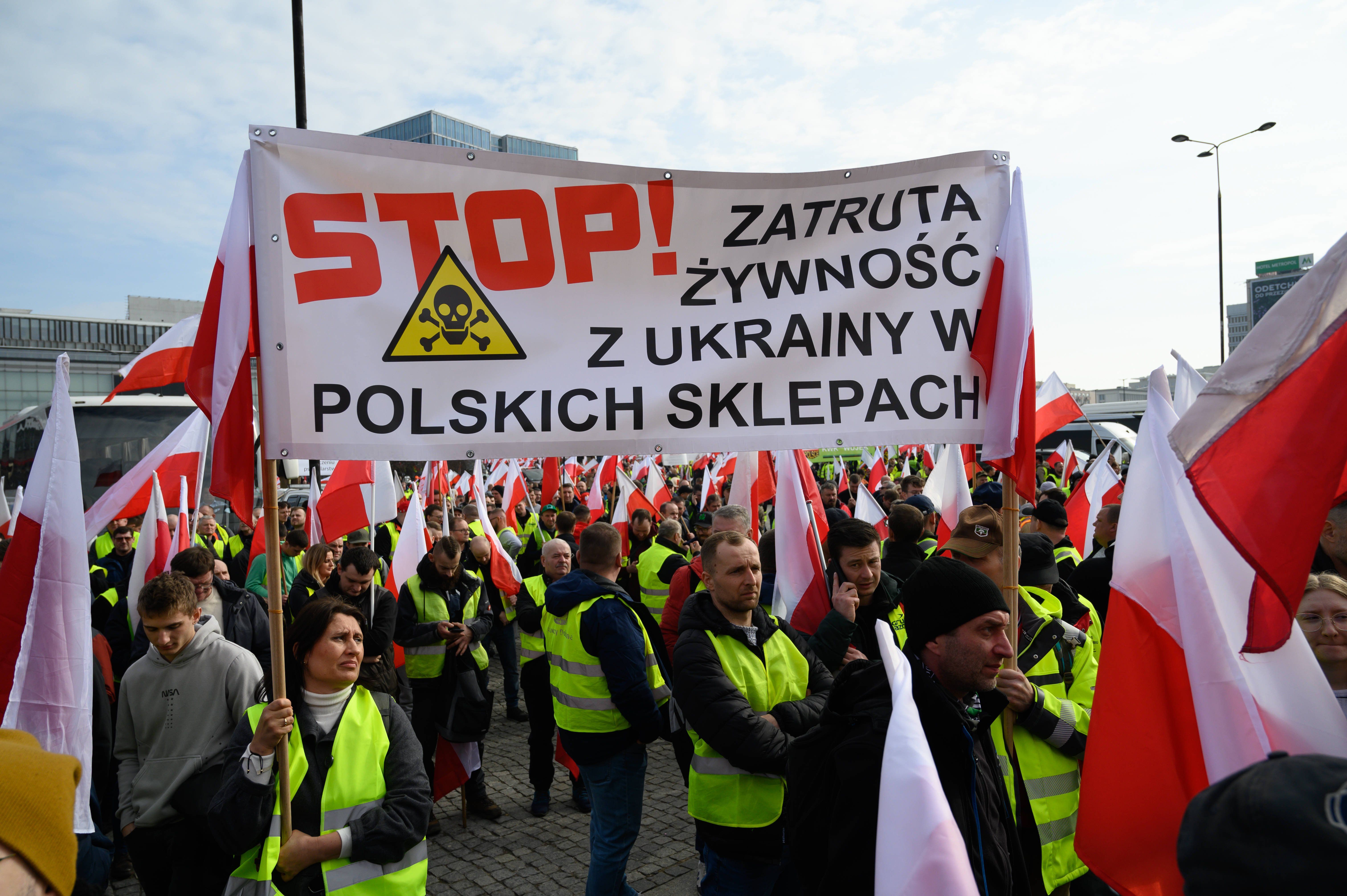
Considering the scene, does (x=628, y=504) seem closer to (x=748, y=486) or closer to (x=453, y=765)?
(x=748, y=486)

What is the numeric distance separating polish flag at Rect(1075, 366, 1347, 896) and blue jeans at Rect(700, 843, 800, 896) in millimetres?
1521

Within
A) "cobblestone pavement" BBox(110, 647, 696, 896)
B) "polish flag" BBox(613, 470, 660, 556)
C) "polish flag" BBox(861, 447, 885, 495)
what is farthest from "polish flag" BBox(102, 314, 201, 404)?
"polish flag" BBox(861, 447, 885, 495)

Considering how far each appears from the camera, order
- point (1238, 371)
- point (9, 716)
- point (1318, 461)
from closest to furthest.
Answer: point (1318, 461), point (1238, 371), point (9, 716)

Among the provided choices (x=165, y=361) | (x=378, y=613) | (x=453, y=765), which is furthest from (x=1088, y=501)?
(x=165, y=361)

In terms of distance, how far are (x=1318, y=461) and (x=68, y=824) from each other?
107 inches

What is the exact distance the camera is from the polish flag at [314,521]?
7930 mm

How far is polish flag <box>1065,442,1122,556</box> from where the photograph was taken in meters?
8.58

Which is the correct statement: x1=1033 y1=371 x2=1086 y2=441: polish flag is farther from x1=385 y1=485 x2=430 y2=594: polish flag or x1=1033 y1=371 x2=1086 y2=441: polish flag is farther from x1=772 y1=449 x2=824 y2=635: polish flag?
x1=385 y1=485 x2=430 y2=594: polish flag

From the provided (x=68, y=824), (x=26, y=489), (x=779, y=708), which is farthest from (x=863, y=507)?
(x=68, y=824)

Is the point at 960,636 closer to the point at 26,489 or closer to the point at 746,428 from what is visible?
the point at 746,428

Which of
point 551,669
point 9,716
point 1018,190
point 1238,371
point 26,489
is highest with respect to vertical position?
point 1018,190

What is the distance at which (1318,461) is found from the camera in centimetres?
201

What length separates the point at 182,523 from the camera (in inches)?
249

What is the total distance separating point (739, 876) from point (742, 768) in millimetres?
500
